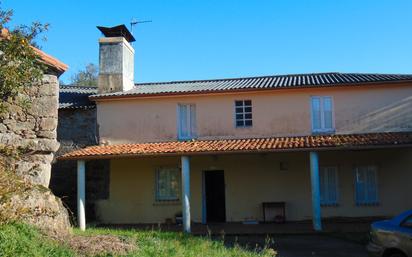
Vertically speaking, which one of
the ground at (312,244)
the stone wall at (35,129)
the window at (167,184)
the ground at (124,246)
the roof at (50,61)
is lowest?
the ground at (312,244)

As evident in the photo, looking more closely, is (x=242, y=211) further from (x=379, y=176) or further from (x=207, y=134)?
(x=379, y=176)

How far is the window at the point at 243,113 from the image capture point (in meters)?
18.9

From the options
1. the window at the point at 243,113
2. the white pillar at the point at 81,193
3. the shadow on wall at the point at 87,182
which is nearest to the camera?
the white pillar at the point at 81,193

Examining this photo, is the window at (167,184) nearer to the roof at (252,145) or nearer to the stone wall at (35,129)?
the roof at (252,145)

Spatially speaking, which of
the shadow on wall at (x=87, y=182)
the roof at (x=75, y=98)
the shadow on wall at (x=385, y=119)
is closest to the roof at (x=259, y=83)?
the shadow on wall at (x=385, y=119)

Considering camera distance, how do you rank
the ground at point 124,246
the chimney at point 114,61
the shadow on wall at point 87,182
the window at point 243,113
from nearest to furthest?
the ground at point 124,246 < the window at point 243,113 < the shadow on wall at point 87,182 < the chimney at point 114,61

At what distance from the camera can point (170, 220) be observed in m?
18.9

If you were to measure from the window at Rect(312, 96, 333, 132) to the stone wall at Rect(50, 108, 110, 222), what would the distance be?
27.0 feet

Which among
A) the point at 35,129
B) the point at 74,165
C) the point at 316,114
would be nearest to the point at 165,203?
the point at 74,165

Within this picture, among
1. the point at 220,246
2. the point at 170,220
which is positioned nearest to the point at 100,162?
the point at 170,220

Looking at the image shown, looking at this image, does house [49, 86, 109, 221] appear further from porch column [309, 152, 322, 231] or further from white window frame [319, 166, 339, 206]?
white window frame [319, 166, 339, 206]

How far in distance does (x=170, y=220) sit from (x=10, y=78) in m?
12.7

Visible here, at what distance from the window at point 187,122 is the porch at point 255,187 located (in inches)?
34.8

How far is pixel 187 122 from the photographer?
19.2 metres
